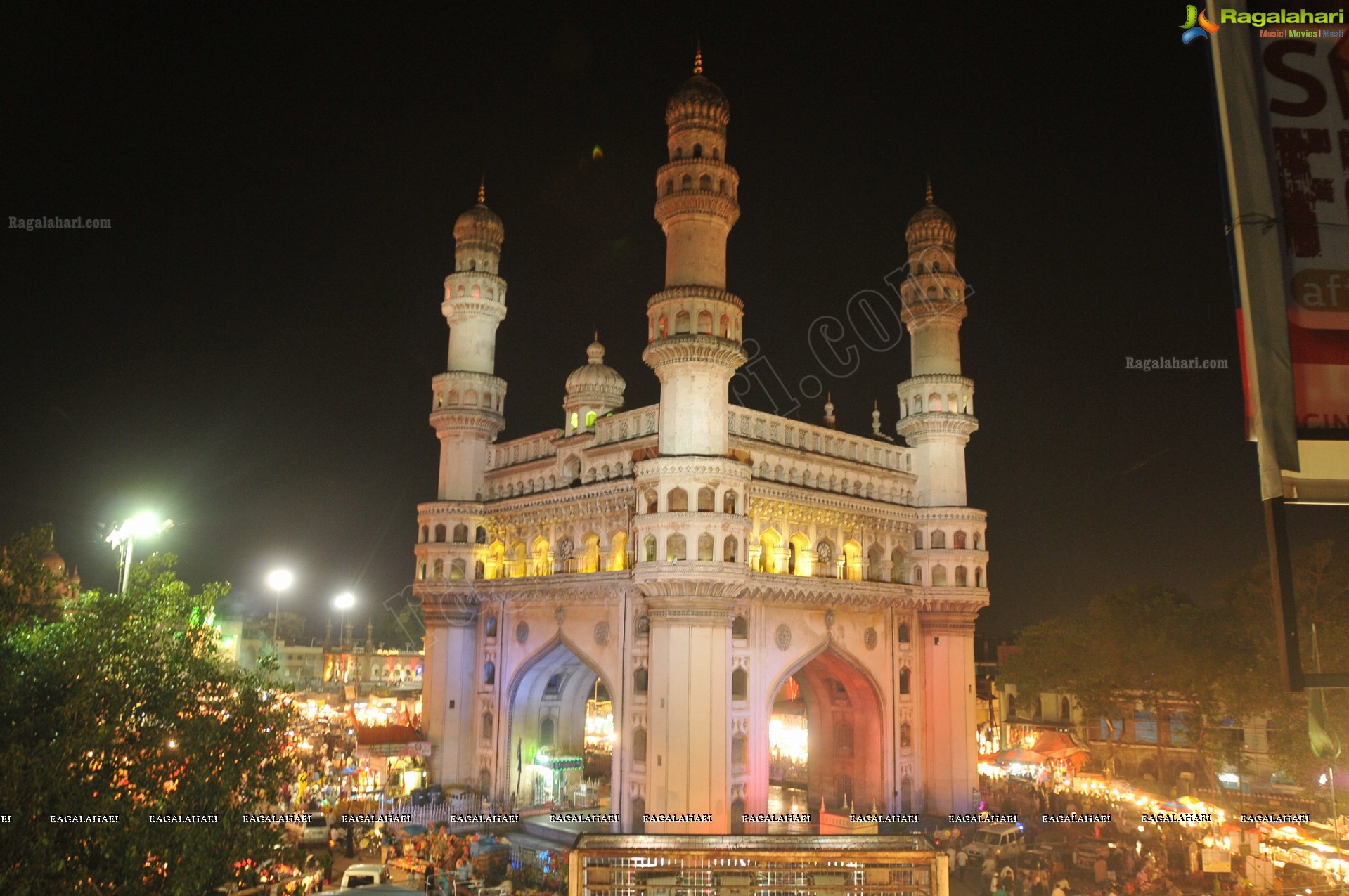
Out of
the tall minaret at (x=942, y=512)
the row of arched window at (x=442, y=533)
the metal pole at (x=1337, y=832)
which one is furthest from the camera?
the row of arched window at (x=442, y=533)

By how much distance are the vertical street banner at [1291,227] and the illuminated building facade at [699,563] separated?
26.0 meters

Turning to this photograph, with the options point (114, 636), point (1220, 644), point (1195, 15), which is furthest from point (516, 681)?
point (1195, 15)

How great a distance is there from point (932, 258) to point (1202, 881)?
27231 millimetres

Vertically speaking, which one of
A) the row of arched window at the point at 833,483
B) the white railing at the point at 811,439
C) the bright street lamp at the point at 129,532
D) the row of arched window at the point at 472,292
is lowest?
the bright street lamp at the point at 129,532

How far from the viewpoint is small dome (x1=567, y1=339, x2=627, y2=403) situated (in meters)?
47.2

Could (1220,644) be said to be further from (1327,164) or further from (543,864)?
(1327,164)

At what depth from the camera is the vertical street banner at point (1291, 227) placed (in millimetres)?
5051

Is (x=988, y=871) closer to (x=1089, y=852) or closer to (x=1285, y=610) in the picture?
(x=1089, y=852)

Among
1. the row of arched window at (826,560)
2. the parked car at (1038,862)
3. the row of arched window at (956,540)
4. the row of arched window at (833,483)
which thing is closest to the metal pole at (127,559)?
the row of arched window at (826,560)

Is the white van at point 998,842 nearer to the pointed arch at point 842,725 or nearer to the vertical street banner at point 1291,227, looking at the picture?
the pointed arch at point 842,725

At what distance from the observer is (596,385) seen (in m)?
47.2

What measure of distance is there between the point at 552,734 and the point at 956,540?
67.2 feet

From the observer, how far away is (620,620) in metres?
35.1

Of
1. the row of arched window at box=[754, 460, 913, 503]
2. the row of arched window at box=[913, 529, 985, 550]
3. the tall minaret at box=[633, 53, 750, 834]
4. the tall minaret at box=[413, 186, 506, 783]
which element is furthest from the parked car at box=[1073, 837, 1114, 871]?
the tall minaret at box=[413, 186, 506, 783]
